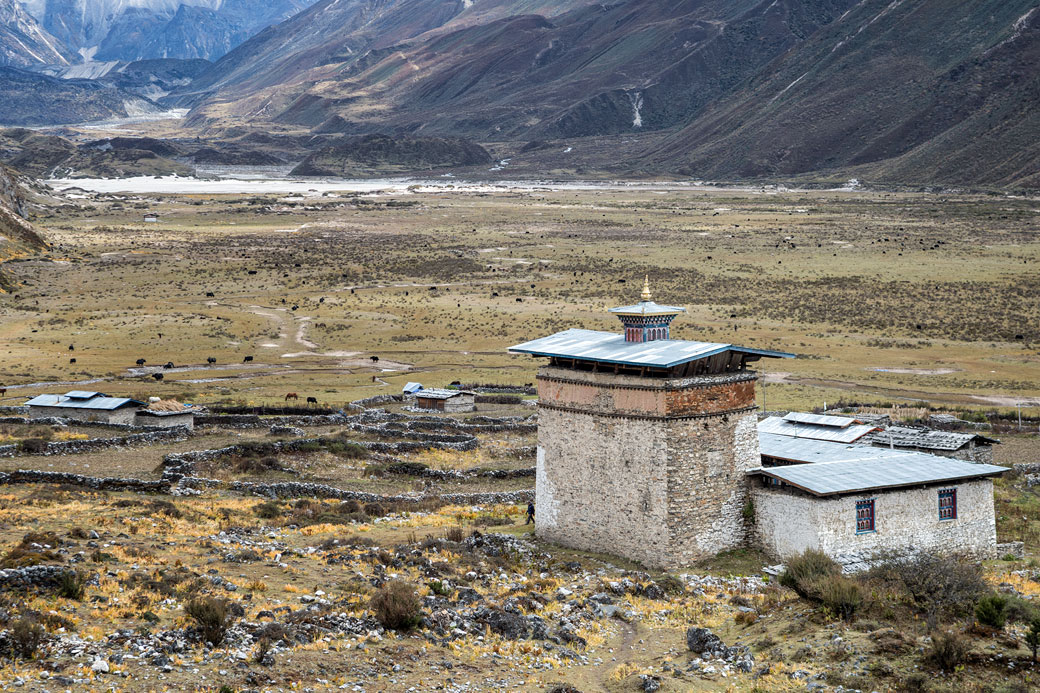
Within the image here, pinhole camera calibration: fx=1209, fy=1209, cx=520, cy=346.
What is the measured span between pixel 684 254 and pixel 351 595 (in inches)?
3868

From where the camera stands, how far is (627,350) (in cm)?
2747

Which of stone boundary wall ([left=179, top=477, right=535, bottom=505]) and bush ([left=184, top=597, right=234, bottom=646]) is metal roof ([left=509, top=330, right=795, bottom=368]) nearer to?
stone boundary wall ([left=179, top=477, right=535, bottom=505])

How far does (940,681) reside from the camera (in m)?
18.5

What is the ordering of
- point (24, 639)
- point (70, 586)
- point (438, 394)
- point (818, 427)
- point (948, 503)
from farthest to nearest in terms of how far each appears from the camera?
point (438, 394) → point (818, 427) → point (948, 503) → point (70, 586) → point (24, 639)

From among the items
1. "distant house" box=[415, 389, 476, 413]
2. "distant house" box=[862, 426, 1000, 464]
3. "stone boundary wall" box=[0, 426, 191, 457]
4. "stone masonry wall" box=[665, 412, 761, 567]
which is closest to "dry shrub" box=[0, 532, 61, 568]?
"stone masonry wall" box=[665, 412, 761, 567]

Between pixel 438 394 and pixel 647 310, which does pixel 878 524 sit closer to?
pixel 647 310

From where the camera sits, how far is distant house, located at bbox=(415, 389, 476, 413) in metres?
50.3

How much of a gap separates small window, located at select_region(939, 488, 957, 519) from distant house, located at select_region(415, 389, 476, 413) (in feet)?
86.0

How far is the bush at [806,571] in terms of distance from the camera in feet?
72.8

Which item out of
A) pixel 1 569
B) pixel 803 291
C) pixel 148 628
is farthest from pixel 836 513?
pixel 803 291

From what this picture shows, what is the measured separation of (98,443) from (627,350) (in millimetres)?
19389

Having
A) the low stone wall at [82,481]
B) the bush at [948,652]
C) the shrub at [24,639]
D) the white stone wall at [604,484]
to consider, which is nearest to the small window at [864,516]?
the white stone wall at [604,484]

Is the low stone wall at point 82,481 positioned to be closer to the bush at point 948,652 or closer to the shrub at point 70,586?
the shrub at point 70,586

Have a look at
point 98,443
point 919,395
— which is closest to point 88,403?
point 98,443
